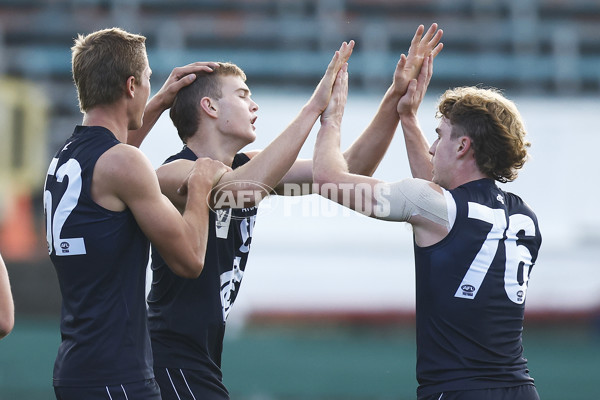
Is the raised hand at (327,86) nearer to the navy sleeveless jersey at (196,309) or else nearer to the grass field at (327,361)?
the navy sleeveless jersey at (196,309)

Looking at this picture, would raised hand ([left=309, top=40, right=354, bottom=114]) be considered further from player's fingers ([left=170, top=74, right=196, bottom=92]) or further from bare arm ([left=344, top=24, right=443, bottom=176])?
player's fingers ([left=170, top=74, right=196, bottom=92])

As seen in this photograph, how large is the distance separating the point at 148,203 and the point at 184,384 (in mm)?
1103

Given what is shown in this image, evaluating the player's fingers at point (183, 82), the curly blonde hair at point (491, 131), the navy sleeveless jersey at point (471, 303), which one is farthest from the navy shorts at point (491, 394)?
the player's fingers at point (183, 82)

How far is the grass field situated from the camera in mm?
10734

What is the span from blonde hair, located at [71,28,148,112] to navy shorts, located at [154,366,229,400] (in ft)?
4.46

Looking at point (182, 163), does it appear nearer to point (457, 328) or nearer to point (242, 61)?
point (457, 328)

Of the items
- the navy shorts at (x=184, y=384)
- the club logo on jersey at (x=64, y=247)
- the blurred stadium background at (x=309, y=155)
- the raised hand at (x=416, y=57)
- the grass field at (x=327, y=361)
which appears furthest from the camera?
the blurred stadium background at (x=309, y=155)

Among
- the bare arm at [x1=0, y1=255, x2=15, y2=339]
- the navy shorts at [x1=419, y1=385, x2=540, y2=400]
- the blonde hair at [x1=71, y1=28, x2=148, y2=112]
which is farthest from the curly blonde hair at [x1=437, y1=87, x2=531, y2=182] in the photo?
the bare arm at [x1=0, y1=255, x2=15, y2=339]

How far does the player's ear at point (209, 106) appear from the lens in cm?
444

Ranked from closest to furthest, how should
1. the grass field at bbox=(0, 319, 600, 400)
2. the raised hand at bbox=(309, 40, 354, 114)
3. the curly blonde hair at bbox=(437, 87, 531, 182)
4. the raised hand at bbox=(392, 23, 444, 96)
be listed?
the curly blonde hair at bbox=(437, 87, 531, 182) < the raised hand at bbox=(309, 40, 354, 114) < the raised hand at bbox=(392, 23, 444, 96) < the grass field at bbox=(0, 319, 600, 400)

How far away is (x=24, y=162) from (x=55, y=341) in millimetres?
7180

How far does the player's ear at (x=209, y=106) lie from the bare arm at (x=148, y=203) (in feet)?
3.38

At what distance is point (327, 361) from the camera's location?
1390cm

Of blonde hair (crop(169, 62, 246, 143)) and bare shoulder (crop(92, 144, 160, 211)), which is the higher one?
blonde hair (crop(169, 62, 246, 143))
